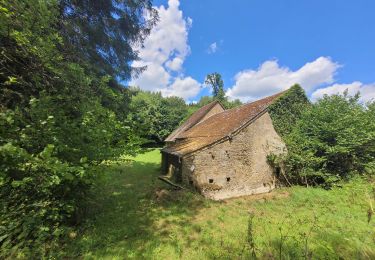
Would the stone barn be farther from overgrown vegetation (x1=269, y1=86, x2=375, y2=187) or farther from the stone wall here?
overgrown vegetation (x1=269, y1=86, x2=375, y2=187)

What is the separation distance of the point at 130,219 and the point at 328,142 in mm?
13005

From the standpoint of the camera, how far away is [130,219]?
25.0ft

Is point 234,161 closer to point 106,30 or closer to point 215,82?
point 106,30

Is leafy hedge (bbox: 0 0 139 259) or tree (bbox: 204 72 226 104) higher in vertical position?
tree (bbox: 204 72 226 104)

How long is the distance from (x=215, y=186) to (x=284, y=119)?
24.9ft

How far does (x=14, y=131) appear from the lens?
4129mm

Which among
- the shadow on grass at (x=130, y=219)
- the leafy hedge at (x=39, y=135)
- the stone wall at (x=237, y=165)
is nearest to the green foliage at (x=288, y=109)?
the stone wall at (x=237, y=165)

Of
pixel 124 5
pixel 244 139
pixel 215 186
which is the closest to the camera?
pixel 124 5

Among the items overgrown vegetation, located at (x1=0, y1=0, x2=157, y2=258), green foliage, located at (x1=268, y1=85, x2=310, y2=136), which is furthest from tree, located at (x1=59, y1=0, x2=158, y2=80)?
green foliage, located at (x1=268, y1=85, x2=310, y2=136)

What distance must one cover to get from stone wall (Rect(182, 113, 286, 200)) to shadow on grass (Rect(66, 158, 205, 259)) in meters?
1.13

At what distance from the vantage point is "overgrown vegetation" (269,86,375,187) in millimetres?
12492

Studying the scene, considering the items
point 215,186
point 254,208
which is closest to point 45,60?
point 215,186

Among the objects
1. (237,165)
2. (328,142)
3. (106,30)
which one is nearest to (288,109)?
(328,142)

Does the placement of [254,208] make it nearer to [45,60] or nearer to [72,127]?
[72,127]
